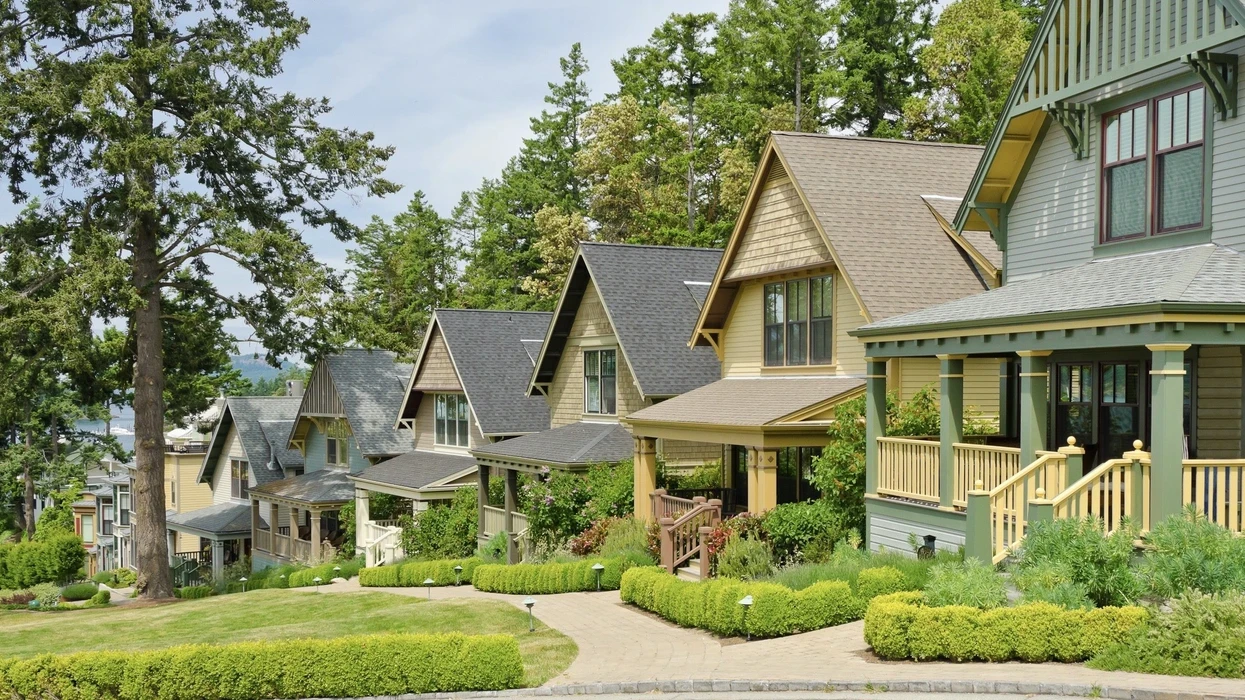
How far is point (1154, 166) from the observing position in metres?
17.3

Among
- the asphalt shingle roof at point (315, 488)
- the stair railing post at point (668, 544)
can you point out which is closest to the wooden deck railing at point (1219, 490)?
the stair railing post at point (668, 544)

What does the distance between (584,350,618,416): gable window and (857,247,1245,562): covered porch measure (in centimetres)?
1320

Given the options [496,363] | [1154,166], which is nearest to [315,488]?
[496,363]

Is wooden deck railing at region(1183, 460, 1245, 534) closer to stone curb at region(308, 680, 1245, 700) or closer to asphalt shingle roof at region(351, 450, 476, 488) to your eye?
stone curb at region(308, 680, 1245, 700)

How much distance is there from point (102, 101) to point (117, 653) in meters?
21.4

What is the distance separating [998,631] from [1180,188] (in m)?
7.66

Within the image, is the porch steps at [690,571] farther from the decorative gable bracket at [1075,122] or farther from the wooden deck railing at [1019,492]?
the decorative gable bracket at [1075,122]

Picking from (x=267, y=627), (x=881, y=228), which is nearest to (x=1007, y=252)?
(x=881, y=228)

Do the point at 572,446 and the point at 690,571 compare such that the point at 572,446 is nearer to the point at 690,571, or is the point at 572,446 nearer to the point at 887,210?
the point at 690,571

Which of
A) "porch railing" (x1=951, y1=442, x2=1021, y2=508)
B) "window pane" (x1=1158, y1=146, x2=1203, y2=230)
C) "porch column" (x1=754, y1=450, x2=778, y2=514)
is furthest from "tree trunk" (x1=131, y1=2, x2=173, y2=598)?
"window pane" (x1=1158, y1=146, x2=1203, y2=230)

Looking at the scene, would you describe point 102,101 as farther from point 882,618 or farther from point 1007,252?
point 882,618

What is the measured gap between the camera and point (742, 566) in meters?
21.0

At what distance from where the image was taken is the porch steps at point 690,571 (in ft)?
73.8

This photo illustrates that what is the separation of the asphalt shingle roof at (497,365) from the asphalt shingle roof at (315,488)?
6472 mm
